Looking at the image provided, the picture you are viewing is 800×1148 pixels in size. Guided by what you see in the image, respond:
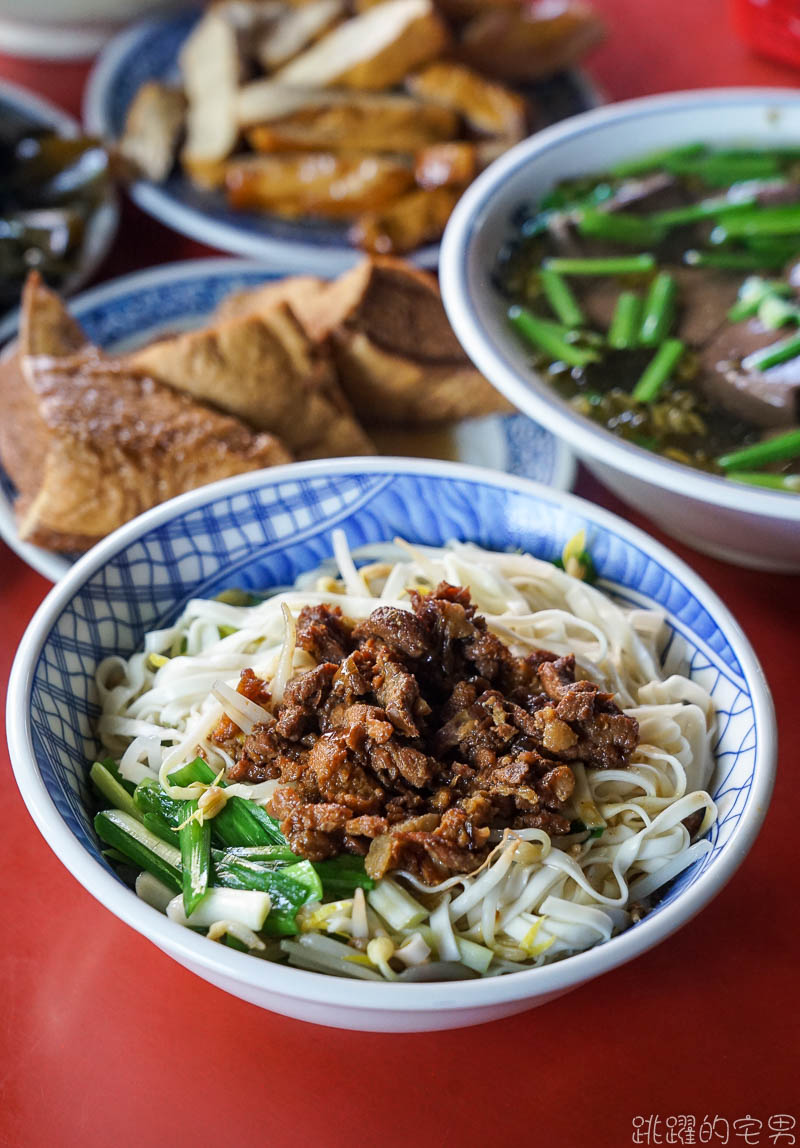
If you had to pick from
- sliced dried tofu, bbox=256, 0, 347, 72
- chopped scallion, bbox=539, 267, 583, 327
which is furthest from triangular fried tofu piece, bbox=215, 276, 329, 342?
sliced dried tofu, bbox=256, 0, 347, 72

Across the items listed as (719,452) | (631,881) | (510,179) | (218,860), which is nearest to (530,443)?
(719,452)

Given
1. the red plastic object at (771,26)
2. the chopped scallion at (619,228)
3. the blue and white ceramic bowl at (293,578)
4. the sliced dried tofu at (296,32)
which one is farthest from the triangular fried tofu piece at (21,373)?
the red plastic object at (771,26)

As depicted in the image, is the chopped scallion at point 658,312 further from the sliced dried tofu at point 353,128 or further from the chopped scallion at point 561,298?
the sliced dried tofu at point 353,128

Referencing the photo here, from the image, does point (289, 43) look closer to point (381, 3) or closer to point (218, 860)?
point (381, 3)

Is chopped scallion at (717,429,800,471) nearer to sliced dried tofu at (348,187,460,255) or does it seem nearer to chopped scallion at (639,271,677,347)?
chopped scallion at (639,271,677,347)

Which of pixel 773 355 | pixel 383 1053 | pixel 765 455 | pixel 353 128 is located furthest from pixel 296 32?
pixel 383 1053
